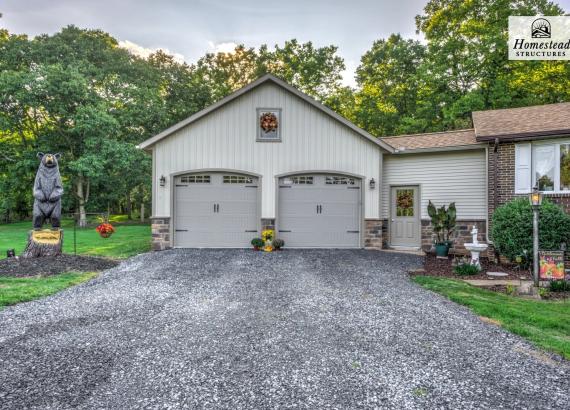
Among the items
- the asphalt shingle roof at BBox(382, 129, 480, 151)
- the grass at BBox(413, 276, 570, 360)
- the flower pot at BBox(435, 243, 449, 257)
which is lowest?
the grass at BBox(413, 276, 570, 360)

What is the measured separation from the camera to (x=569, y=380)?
2668 mm

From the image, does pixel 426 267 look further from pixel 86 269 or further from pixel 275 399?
pixel 86 269

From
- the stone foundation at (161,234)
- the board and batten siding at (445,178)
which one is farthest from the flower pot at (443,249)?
the stone foundation at (161,234)

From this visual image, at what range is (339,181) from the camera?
10008 mm

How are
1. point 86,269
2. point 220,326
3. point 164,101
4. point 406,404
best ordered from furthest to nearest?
point 164,101, point 86,269, point 220,326, point 406,404

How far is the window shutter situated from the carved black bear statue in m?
11.6

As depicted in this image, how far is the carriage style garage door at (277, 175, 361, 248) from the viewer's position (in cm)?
988

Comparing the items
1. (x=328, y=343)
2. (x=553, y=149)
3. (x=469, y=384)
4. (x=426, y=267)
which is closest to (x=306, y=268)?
(x=426, y=267)

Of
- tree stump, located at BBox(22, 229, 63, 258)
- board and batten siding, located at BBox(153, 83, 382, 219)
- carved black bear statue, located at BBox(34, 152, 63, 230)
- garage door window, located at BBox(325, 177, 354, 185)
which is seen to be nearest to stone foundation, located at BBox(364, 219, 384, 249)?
board and batten siding, located at BBox(153, 83, 382, 219)

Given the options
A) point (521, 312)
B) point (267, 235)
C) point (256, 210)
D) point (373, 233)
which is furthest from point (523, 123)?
point (256, 210)

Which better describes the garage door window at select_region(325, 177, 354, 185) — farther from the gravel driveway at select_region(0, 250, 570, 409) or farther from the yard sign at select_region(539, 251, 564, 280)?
the yard sign at select_region(539, 251, 564, 280)

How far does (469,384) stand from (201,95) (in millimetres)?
23607

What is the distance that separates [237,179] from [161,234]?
276 centimetres

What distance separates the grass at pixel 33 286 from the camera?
484cm
